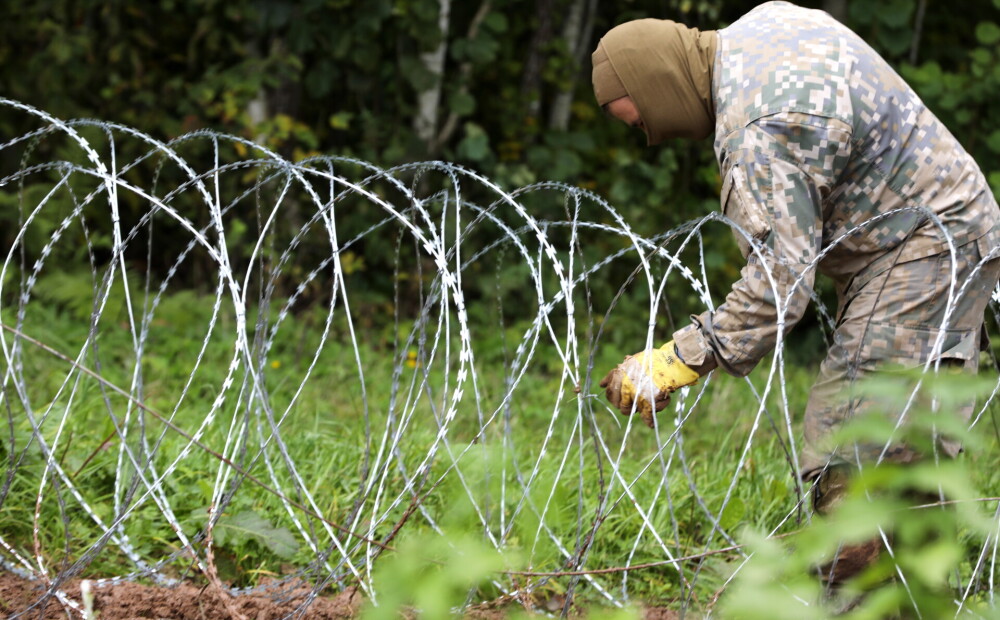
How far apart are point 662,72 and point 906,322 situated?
892 mm

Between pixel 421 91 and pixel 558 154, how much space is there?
3.19 feet

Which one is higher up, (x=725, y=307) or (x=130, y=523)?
(x=725, y=307)

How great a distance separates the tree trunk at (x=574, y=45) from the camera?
6484mm

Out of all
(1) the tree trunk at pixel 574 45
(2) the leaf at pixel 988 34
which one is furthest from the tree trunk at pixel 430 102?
(2) the leaf at pixel 988 34

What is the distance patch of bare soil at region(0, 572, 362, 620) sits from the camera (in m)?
2.68

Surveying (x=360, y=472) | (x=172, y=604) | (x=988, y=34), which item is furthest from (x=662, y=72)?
(x=988, y=34)

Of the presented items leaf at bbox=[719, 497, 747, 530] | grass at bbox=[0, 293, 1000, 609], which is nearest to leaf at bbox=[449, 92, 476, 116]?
grass at bbox=[0, 293, 1000, 609]

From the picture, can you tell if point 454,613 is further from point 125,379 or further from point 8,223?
point 8,223

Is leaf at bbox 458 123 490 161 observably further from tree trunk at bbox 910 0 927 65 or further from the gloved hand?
the gloved hand

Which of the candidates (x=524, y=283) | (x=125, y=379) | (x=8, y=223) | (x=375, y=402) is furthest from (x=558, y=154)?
(x=8, y=223)

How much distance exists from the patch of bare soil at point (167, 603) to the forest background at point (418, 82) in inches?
127

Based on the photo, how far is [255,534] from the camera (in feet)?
10.2

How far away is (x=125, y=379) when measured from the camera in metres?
4.83

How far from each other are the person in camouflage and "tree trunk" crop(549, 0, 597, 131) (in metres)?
3.89
